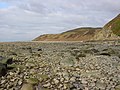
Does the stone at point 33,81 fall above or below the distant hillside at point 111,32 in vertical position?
below

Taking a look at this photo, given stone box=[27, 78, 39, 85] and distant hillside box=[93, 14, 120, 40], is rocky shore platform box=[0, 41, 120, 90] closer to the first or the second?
stone box=[27, 78, 39, 85]

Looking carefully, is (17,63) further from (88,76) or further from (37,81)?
(88,76)

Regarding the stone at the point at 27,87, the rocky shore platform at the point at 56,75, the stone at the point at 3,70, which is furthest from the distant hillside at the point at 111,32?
the stone at the point at 27,87

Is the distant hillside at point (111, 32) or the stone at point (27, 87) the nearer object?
the stone at point (27, 87)

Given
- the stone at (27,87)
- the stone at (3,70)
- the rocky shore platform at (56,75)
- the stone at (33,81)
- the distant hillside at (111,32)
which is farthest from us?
the distant hillside at (111,32)

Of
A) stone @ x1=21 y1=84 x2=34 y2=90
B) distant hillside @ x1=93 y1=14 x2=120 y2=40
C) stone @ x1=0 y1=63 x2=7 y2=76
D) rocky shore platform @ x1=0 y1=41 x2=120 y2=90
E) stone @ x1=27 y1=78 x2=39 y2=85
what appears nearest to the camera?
stone @ x1=21 y1=84 x2=34 y2=90

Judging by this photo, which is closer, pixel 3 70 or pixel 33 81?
pixel 33 81

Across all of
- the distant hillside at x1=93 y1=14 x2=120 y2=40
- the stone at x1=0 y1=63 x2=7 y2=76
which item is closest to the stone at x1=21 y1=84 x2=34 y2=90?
the stone at x1=0 y1=63 x2=7 y2=76

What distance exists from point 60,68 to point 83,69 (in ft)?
4.50

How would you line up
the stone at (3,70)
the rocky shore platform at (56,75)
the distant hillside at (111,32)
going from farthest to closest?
the distant hillside at (111,32)
the stone at (3,70)
the rocky shore platform at (56,75)

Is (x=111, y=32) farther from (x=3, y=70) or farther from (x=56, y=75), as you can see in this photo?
(x=3, y=70)

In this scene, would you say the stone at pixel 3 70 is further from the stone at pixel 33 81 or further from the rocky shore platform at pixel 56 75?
the stone at pixel 33 81

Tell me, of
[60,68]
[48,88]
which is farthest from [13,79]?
[60,68]

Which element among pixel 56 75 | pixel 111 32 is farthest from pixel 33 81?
pixel 111 32
